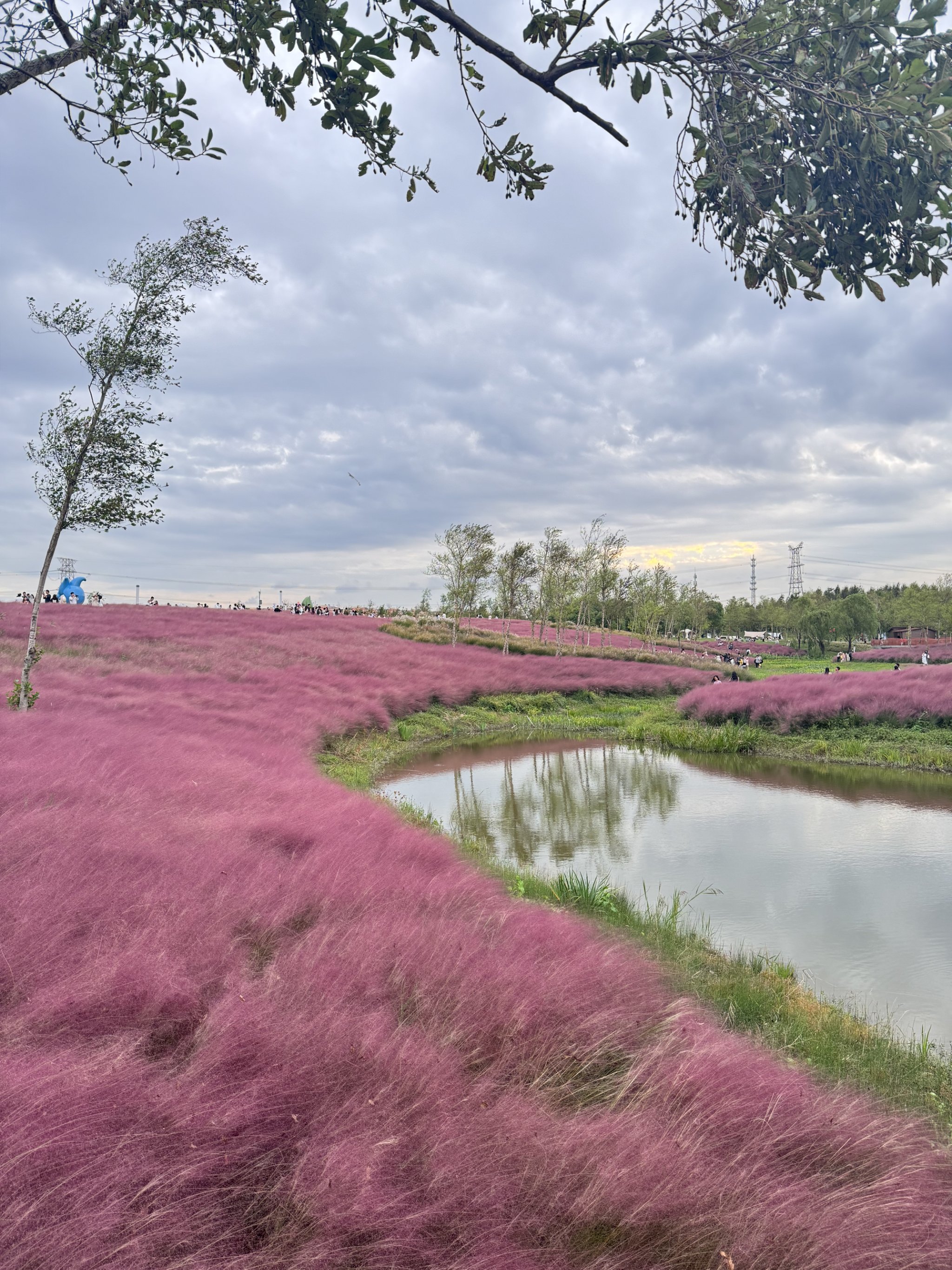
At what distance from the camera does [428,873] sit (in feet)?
20.6

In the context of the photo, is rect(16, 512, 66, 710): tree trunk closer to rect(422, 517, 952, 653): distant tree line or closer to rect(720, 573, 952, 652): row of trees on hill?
rect(422, 517, 952, 653): distant tree line

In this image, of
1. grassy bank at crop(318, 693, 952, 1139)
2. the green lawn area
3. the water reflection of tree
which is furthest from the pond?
the green lawn area

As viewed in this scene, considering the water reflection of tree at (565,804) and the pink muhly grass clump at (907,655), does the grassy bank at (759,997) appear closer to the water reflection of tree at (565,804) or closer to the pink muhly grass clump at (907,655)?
the water reflection of tree at (565,804)

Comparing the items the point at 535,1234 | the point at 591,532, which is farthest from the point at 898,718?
the point at 591,532

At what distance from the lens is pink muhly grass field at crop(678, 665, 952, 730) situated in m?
21.0

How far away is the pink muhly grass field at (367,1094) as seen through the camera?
7.36 ft

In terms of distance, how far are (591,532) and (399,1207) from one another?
48.5 m

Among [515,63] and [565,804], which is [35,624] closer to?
[565,804]

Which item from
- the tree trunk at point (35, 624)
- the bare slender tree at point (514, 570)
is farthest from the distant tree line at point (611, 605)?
the tree trunk at point (35, 624)

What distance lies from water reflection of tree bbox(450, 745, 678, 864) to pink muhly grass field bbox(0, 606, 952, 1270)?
233 inches

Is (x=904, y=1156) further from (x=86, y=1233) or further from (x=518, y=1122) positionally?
(x=86, y=1233)

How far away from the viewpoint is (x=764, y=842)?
1128 centimetres

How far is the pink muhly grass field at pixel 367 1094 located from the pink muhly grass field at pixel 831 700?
19105mm

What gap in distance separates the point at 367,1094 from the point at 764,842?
32.8 feet
